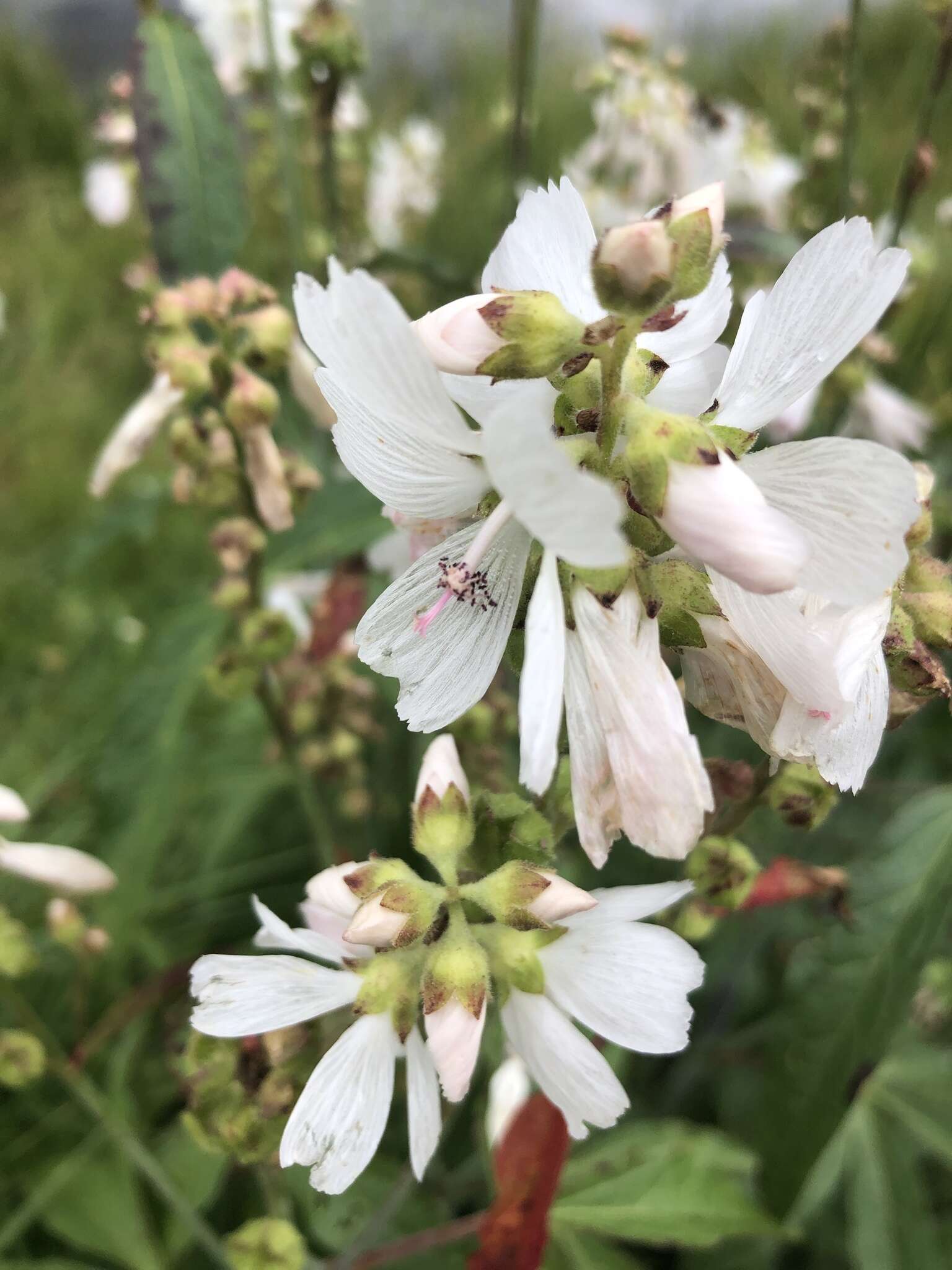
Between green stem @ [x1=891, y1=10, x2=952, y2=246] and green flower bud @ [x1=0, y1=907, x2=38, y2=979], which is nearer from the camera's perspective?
green flower bud @ [x1=0, y1=907, x2=38, y2=979]

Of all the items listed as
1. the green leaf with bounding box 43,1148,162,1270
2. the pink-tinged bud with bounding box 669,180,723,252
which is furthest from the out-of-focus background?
the pink-tinged bud with bounding box 669,180,723,252

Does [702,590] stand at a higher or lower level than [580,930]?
higher

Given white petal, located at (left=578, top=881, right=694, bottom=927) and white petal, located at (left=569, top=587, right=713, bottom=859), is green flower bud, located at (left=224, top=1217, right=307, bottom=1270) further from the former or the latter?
white petal, located at (left=569, top=587, right=713, bottom=859)

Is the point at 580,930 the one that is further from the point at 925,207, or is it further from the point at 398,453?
the point at 925,207

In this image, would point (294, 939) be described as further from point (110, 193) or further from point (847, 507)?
point (110, 193)

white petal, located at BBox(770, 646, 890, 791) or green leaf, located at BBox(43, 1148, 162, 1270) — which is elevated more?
white petal, located at BBox(770, 646, 890, 791)

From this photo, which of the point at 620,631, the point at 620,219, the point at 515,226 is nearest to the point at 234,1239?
the point at 620,631

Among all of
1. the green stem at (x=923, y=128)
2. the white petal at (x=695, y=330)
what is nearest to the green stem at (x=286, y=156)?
→ the green stem at (x=923, y=128)
